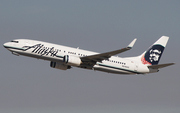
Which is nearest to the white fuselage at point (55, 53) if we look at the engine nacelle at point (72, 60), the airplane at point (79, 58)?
the airplane at point (79, 58)

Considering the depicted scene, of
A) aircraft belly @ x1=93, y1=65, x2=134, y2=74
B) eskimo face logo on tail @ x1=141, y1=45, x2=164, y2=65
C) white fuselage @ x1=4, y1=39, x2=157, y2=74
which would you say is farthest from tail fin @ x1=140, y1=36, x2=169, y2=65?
aircraft belly @ x1=93, y1=65, x2=134, y2=74

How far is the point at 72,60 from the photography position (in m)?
51.4

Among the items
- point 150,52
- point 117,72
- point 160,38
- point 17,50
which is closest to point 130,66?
point 117,72

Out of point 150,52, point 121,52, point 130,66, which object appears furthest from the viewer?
point 150,52

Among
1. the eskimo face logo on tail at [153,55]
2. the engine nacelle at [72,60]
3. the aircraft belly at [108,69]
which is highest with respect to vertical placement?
the eskimo face logo on tail at [153,55]

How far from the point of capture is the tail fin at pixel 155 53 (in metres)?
59.9

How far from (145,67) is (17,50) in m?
23.2

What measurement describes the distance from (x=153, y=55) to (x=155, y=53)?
2.88ft

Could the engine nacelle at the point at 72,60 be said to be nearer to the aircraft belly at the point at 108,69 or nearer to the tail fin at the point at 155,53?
the aircraft belly at the point at 108,69

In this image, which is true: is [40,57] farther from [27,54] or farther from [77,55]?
[77,55]

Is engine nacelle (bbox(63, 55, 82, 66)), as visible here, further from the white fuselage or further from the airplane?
the white fuselage

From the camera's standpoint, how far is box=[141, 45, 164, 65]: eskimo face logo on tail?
196 ft

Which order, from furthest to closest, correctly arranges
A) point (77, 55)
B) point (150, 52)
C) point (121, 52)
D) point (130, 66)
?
point (150, 52) → point (130, 66) → point (77, 55) → point (121, 52)

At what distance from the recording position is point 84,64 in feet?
175
